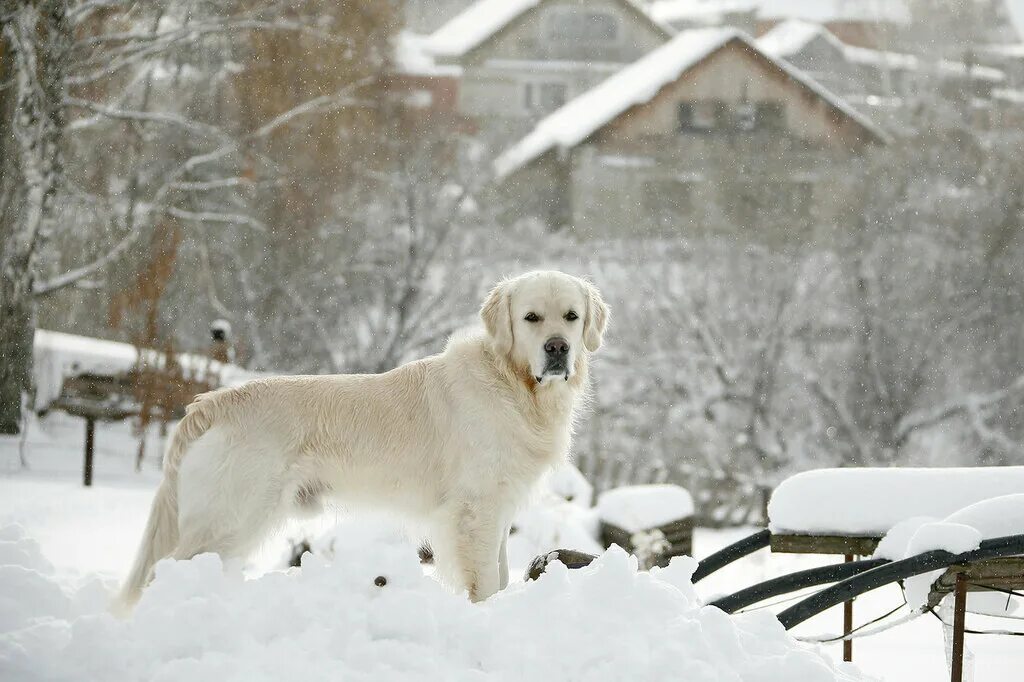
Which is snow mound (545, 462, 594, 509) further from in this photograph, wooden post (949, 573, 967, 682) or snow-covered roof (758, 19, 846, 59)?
snow-covered roof (758, 19, 846, 59)

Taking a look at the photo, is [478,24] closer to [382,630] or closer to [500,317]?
[500,317]

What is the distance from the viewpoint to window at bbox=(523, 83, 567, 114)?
2747 centimetres

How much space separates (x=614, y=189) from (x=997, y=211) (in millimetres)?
8324

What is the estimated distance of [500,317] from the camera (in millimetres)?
4277

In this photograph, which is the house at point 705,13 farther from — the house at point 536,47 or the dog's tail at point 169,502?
the dog's tail at point 169,502

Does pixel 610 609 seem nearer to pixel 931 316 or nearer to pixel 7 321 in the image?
pixel 7 321

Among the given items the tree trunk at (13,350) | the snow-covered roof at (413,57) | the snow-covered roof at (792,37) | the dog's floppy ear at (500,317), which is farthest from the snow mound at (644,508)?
the snow-covered roof at (792,37)

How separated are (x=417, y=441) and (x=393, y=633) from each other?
1341 millimetres

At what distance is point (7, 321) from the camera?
1203 centimetres

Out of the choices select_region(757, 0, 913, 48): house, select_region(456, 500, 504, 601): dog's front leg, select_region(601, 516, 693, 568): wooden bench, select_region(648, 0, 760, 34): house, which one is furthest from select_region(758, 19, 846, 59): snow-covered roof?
select_region(456, 500, 504, 601): dog's front leg

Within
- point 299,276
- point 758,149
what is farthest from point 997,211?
point 299,276

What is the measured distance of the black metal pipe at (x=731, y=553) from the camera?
4.22m

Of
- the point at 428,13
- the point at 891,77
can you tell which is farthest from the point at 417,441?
the point at 891,77

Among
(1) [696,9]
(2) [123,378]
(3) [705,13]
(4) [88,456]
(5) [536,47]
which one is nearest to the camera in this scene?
(4) [88,456]
